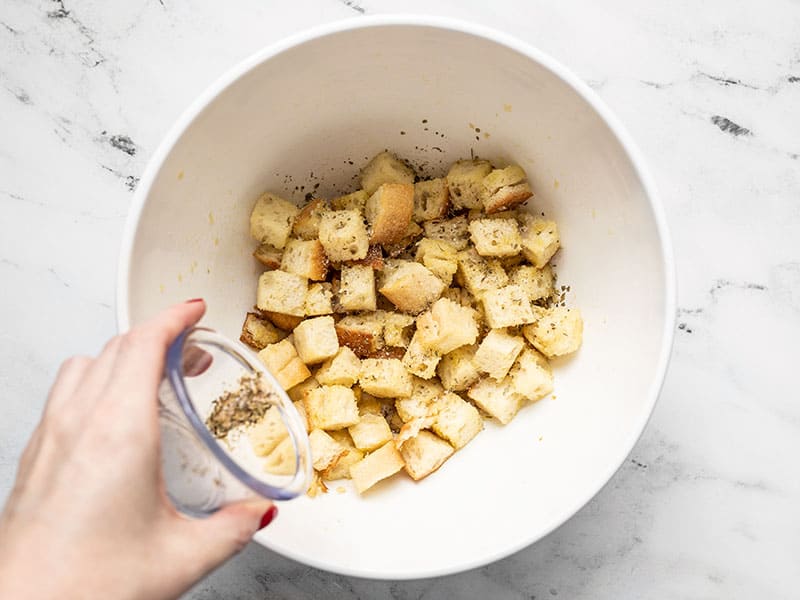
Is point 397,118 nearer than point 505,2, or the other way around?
point 397,118

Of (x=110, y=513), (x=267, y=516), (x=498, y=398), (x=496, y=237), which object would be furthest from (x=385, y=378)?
(x=110, y=513)

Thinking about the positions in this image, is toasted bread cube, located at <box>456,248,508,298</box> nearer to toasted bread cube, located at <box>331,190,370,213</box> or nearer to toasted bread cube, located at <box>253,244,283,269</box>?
toasted bread cube, located at <box>331,190,370,213</box>

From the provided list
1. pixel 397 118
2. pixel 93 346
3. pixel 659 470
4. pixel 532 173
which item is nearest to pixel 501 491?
pixel 659 470

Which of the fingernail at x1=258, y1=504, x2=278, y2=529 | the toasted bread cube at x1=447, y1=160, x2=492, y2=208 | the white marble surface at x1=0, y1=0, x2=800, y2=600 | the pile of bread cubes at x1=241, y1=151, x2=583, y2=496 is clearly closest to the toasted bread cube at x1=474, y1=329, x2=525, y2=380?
the pile of bread cubes at x1=241, y1=151, x2=583, y2=496

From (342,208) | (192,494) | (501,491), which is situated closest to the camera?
(192,494)

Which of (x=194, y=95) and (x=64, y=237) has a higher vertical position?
(x=194, y=95)

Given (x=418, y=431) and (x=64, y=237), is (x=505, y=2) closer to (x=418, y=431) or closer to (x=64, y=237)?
(x=418, y=431)
